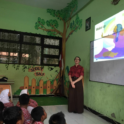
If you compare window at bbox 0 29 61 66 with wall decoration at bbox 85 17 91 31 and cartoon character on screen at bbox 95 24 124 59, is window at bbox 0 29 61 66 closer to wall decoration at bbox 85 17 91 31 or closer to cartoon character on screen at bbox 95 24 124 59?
wall decoration at bbox 85 17 91 31

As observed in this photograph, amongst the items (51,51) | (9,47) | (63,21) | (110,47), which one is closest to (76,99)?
(110,47)

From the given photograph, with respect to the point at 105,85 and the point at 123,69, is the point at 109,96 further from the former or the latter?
the point at 123,69

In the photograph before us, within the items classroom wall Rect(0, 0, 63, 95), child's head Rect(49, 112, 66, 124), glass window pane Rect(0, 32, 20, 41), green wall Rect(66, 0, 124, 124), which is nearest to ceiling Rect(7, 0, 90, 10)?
classroom wall Rect(0, 0, 63, 95)

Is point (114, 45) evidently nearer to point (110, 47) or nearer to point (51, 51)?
point (110, 47)

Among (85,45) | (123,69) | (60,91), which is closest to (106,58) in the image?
(123,69)

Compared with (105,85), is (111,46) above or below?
above

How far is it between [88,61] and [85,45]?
48cm

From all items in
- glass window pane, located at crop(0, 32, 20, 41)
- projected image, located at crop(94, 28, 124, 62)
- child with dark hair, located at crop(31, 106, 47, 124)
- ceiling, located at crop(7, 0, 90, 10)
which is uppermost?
ceiling, located at crop(7, 0, 90, 10)

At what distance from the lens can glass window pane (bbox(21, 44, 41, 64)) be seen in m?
4.55

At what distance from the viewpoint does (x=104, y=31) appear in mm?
2715

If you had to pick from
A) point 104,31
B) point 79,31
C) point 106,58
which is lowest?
point 106,58

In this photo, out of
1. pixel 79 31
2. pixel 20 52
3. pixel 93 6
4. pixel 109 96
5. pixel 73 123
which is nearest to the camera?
pixel 73 123

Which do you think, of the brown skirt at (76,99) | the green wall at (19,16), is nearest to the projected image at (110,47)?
the brown skirt at (76,99)

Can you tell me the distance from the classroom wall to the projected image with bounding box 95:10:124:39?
2457 millimetres
